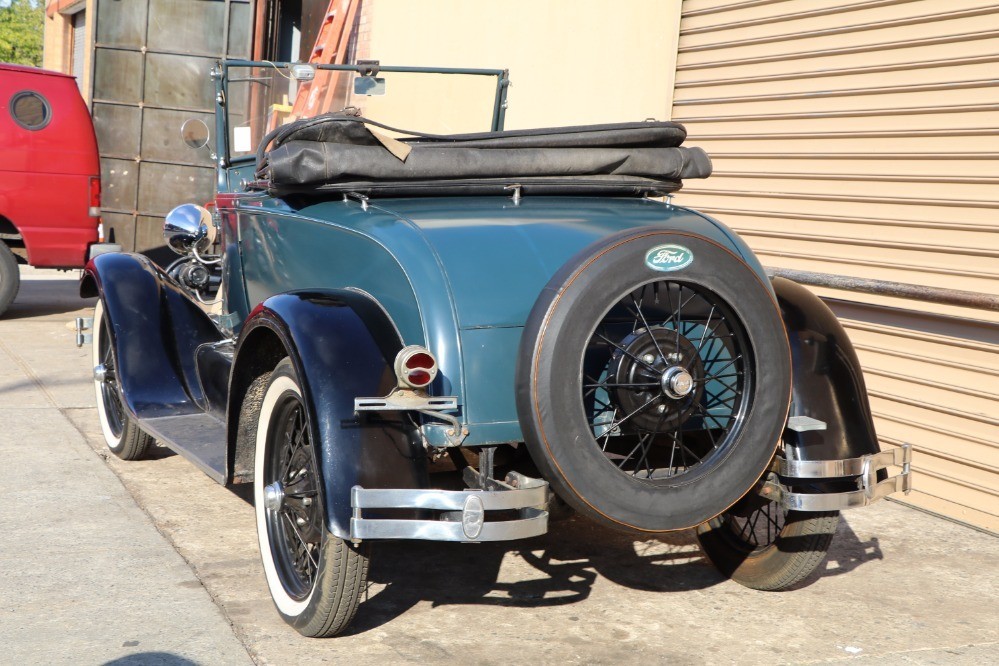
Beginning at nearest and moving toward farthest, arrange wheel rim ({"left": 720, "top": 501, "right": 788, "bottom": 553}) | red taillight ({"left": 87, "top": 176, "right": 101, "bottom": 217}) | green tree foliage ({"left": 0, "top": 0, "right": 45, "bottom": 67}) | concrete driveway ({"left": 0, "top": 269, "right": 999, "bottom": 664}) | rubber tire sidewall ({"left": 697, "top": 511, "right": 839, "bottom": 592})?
concrete driveway ({"left": 0, "top": 269, "right": 999, "bottom": 664})
rubber tire sidewall ({"left": 697, "top": 511, "right": 839, "bottom": 592})
wheel rim ({"left": 720, "top": 501, "right": 788, "bottom": 553})
red taillight ({"left": 87, "top": 176, "right": 101, "bottom": 217})
green tree foliage ({"left": 0, "top": 0, "right": 45, "bottom": 67})

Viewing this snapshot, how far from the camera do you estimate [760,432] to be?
3.18 metres

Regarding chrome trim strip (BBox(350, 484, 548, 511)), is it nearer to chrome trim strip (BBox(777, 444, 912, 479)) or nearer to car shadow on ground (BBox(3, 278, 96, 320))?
chrome trim strip (BBox(777, 444, 912, 479))

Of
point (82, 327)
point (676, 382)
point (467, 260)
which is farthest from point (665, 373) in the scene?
point (82, 327)

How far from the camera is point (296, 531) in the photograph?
133 inches

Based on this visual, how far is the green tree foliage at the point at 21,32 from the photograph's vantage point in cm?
2495

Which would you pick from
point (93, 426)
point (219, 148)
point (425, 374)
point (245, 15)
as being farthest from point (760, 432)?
point (245, 15)

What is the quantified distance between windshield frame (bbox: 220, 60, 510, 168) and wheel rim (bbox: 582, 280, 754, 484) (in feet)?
6.75

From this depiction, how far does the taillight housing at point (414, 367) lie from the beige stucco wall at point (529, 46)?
4.61m

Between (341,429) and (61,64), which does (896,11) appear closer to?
(341,429)

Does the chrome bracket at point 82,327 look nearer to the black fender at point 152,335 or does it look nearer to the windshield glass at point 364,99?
the black fender at point 152,335

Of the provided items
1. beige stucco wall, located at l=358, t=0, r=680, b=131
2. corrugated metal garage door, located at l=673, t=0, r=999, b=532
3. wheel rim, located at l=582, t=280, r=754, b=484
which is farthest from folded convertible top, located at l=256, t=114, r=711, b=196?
beige stucco wall, located at l=358, t=0, r=680, b=131

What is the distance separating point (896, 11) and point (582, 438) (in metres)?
3.60

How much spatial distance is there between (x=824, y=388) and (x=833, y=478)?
0.32 metres

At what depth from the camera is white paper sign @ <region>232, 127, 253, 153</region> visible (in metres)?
5.30
